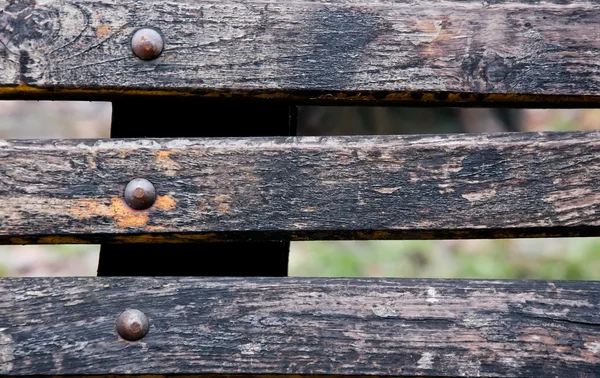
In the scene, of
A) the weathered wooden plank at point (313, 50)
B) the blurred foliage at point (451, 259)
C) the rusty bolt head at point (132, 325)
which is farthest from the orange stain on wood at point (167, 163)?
the blurred foliage at point (451, 259)

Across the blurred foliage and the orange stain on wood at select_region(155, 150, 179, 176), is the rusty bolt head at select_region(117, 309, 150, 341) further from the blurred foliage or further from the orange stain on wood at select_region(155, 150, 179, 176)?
the blurred foliage

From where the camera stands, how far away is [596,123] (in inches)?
217

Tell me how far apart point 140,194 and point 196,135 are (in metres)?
0.25

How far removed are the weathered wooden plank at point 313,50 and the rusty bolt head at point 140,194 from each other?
172mm

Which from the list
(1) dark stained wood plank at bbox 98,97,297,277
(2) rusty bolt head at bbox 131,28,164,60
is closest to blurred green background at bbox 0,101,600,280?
(1) dark stained wood plank at bbox 98,97,297,277

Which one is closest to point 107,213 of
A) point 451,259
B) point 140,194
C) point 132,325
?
point 140,194

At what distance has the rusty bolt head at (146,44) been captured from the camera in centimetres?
132

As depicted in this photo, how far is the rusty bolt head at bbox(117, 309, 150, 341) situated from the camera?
1.29 meters

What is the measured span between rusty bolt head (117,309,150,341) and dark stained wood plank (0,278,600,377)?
0.01 m

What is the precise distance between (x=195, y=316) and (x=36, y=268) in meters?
3.34

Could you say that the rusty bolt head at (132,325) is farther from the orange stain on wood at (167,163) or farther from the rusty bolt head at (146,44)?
the rusty bolt head at (146,44)

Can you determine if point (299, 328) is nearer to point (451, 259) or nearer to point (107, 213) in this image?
point (107, 213)

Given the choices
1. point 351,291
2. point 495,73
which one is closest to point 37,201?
point 351,291

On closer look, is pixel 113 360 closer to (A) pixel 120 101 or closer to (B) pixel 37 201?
(B) pixel 37 201
